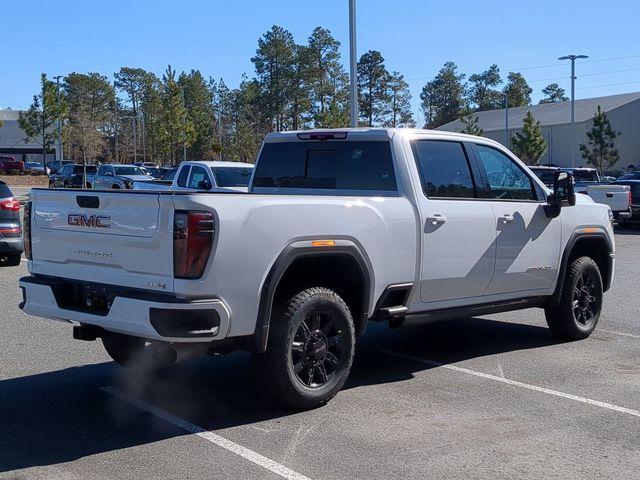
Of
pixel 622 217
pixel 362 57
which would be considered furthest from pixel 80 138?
pixel 622 217

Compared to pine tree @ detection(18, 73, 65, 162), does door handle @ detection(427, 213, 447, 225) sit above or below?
below

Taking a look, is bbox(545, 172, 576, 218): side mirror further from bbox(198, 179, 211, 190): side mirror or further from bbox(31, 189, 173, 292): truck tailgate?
bbox(198, 179, 211, 190): side mirror

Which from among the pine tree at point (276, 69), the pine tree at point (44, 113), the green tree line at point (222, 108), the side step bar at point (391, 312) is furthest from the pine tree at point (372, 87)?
the side step bar at point (391, 312)

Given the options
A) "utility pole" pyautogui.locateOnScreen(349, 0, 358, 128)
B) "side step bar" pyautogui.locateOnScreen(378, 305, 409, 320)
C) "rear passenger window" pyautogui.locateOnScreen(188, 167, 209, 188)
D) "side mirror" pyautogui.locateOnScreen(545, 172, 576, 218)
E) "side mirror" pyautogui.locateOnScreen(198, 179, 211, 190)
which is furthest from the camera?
"utility pole" pyautogui.locateOnScreen(349, 0, 358, 128)

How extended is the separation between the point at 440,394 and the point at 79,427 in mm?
2791

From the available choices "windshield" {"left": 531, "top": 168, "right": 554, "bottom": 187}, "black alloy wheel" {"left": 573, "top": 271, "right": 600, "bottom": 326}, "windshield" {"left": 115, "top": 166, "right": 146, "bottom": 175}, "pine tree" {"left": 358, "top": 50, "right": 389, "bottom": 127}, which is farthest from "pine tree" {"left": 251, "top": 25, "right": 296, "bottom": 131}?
"black alloy wheel" {"left": 573, "top": 271, "right": 600, "bottom": 326}

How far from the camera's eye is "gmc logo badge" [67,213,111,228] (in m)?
5.40

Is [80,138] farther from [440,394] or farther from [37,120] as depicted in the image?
[440,394]

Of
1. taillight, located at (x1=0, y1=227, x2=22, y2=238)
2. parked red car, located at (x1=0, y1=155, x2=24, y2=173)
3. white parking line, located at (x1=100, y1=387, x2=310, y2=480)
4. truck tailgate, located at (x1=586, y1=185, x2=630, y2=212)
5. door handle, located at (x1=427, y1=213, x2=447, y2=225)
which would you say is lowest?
white parking line, located at (x1=100, y1=387, x2=310, y2=480)

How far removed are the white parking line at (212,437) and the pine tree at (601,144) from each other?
55311 millimetres

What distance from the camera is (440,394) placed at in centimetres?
630

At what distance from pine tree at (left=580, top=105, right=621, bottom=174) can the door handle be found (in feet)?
176

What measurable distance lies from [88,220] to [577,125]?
2620 inches

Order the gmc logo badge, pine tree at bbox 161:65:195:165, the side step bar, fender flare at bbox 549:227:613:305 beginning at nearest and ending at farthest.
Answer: the gmc logo badge, the side step bar, fender flare at bbox 549:227:613:305, pine tree at bbox 161:65:195:165
